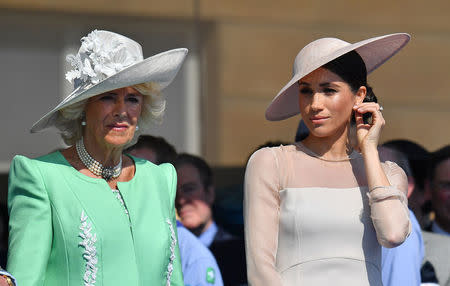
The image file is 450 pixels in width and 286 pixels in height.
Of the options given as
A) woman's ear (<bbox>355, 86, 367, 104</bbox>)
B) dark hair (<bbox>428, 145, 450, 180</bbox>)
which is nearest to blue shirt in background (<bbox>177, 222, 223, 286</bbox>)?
woman's ear (<bbox>355, 86, 367, 104</bbox>)

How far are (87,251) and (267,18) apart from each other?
5105mm

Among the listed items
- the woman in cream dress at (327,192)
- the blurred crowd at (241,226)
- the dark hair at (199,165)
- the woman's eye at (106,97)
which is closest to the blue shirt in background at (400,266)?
the blurred crowd at (241,226)

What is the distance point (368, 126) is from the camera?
391 centimetres

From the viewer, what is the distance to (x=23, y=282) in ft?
11.2

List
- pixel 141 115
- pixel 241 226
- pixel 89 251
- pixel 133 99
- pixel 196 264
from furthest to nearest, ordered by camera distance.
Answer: pixel 241 226 < pixel 196 264 < pixel 141 115 < pixel 133 99 < pixel 89 251

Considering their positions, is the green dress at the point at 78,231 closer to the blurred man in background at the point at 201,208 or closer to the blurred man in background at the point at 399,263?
the blurred man in background at the point at 399,263

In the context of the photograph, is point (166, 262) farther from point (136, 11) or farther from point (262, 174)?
point (136, 11)

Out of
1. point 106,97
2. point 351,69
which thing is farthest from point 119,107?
point 351,69

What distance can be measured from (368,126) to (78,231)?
1168 mm

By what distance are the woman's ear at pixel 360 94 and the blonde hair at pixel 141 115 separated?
0.73 meters

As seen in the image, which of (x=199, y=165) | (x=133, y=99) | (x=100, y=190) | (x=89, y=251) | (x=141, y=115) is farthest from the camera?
(x=199, y=165)

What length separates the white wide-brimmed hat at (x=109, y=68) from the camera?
3.63 meters

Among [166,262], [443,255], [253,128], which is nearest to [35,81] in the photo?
[253,128]

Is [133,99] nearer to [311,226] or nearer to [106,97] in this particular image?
[106,97]
